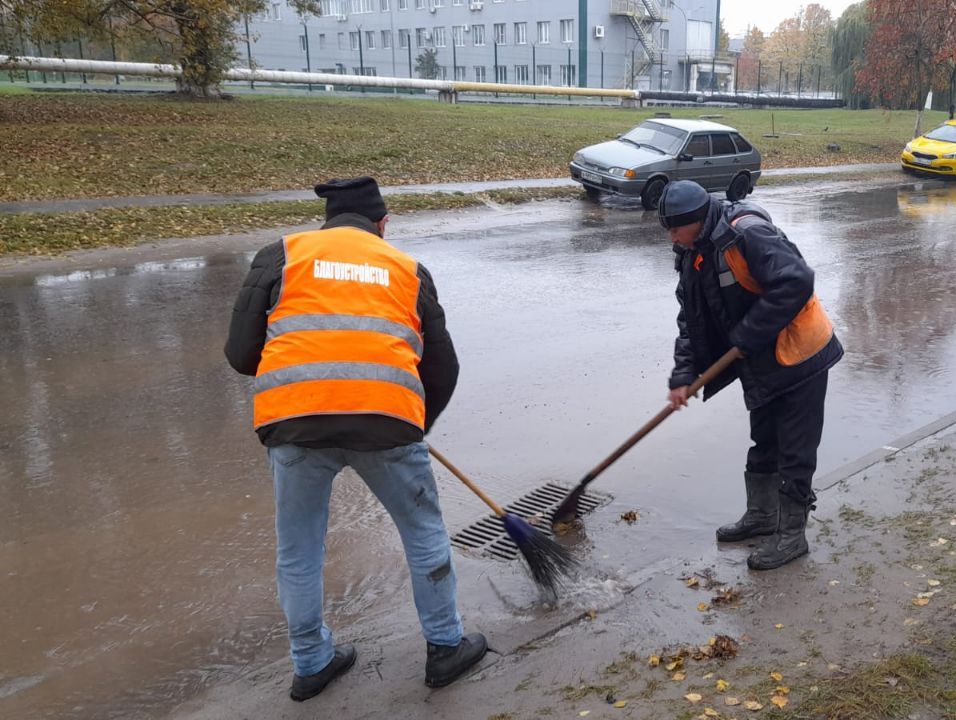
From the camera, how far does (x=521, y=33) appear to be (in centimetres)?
6094

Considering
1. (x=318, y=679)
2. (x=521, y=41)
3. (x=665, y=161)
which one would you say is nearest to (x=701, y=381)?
(x=318, y=679)

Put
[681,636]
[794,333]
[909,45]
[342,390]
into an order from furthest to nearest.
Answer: [909,45] → [794,333] → [681,636] → [342,390]

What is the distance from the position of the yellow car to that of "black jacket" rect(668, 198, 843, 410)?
2289 cm

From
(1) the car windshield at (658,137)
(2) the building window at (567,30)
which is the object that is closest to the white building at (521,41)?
(2) the building window at (567,30)

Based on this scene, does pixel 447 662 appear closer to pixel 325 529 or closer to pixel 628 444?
pixel 325 529

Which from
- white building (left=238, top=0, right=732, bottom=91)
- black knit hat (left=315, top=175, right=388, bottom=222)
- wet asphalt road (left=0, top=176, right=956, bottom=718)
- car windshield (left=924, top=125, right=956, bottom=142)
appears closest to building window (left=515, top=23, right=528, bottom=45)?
white building (left=238, top=0, right=732, bottom=91)

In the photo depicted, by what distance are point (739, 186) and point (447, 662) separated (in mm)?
17671

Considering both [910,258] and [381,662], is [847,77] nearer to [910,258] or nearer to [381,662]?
[910,258]

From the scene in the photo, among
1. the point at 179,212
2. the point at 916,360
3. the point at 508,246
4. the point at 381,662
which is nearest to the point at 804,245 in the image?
the point at 508,246

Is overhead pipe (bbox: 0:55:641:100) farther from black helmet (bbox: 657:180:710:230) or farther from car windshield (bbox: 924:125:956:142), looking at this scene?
black helmet (bbox: 657:180:710:230)

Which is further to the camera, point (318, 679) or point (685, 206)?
point (685, 206)

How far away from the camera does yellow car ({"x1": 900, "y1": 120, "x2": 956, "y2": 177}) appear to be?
2377cm

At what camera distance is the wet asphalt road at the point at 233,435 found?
12.4ft

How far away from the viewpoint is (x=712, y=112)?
4284 cm
